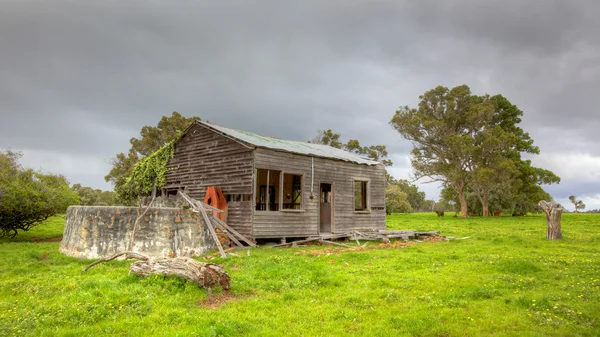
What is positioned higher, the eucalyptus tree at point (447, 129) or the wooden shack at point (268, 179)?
the eucalyptus tree at point (447, 129)

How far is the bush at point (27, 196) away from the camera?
18.9 m

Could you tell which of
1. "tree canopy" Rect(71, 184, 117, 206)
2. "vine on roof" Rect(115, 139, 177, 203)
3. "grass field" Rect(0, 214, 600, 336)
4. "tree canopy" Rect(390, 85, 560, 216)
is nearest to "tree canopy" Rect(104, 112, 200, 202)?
"tree canopy" Rect(71, 184, 117, 206)

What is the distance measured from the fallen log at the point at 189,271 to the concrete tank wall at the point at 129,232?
3.44m

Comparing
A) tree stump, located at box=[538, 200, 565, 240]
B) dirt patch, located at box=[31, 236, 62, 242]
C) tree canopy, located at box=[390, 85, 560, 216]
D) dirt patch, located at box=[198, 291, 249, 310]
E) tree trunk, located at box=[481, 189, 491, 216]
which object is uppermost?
tree canopy, located at box=[390, 85, 560, 216]

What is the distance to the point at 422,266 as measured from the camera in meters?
11.2

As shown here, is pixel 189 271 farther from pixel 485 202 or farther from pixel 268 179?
pixel 485 202

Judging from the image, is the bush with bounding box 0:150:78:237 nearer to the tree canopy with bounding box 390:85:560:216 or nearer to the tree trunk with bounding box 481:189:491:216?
the tree canopy with bounding box 390:85:560:216

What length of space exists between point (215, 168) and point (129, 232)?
249 inches

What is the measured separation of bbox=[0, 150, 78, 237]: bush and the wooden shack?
631cm

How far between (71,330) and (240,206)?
1097 cm

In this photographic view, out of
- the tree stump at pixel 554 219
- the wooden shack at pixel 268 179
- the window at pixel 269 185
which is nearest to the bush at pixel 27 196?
the wooden shack at pixel 268 179

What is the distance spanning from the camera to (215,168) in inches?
706

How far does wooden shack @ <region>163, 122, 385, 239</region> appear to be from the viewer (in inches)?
648

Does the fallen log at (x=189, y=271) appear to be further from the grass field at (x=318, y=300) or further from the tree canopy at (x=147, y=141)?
Result: the tree canopy at (x=147, y=141)
